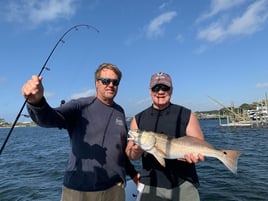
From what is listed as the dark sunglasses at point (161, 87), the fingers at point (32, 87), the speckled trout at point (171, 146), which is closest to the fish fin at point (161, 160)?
the speckled trout at point (171, 146)

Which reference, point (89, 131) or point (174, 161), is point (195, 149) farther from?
point (89, 131)

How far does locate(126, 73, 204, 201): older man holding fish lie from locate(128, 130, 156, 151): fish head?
4.0 inches

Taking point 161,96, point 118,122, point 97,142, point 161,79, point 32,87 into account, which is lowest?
point 97,142

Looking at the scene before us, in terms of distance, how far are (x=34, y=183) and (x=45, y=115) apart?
43.5ft

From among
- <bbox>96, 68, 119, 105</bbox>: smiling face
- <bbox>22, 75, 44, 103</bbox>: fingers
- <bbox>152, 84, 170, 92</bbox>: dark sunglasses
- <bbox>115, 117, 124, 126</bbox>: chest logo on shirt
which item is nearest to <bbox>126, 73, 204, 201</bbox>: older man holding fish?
<bbox>152, 84, 170, 92</bbox>: dark sunglasses

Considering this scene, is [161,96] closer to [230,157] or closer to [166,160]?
[166,160]

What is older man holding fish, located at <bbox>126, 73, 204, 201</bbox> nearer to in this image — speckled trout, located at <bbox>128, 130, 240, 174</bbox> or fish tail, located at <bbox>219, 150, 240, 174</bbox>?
speckled trout, located at <bbox>128, 130, 240, 174</bbox>

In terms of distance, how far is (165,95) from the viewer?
179 inches

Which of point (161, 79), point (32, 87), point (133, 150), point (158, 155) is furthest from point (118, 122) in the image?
point (32, 87)

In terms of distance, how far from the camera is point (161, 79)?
450cm

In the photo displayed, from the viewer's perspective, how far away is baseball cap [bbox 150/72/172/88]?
4484 millimetres

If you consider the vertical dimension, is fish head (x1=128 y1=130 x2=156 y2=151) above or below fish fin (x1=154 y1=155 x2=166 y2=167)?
above

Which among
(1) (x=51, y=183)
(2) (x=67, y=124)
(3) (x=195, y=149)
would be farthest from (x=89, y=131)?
(1) (x=51, y=183)

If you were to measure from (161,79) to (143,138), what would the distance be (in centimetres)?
99
